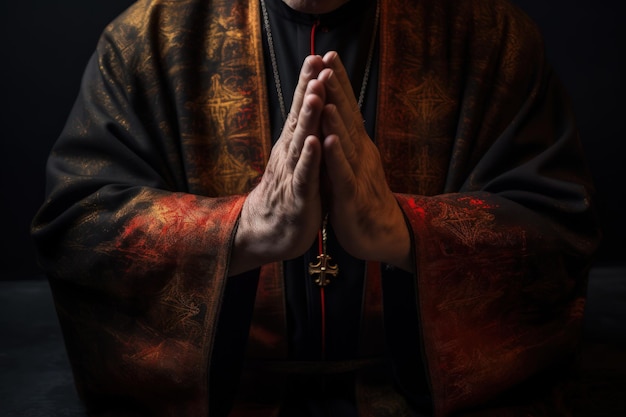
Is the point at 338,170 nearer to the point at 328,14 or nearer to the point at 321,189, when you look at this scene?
the point at 321,189

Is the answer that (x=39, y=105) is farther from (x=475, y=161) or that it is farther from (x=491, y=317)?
(x=491, y=317)

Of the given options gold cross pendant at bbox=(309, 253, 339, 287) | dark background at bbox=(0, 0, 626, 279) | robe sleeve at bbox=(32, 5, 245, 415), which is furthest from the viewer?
dark background at bbox=(0, 0, 626, 279)

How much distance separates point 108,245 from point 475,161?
0.87m

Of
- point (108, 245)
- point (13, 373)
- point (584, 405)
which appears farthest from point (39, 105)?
point (584, 405)

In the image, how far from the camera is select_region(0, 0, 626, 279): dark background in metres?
3.00

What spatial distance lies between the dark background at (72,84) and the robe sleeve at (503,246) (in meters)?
1.03

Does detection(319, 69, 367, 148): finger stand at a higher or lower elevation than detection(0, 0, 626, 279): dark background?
higher

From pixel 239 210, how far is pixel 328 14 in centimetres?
55

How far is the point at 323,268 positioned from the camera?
2049 mm

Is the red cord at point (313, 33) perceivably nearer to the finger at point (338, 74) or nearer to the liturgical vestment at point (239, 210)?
the liturgical vestment at point (239, 210)

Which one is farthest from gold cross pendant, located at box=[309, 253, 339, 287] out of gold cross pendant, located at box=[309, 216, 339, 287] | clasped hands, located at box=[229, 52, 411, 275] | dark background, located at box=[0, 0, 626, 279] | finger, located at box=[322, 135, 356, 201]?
dark background, located at box=[0, 0, 626, 279]

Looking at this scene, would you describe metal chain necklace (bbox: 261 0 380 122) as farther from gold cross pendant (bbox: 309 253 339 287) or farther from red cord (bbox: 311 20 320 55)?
gold cross pendant (bbox: 309 253 339 287)

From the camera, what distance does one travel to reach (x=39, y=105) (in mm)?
3064

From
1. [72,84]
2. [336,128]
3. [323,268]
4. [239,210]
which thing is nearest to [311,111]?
[336,128]
